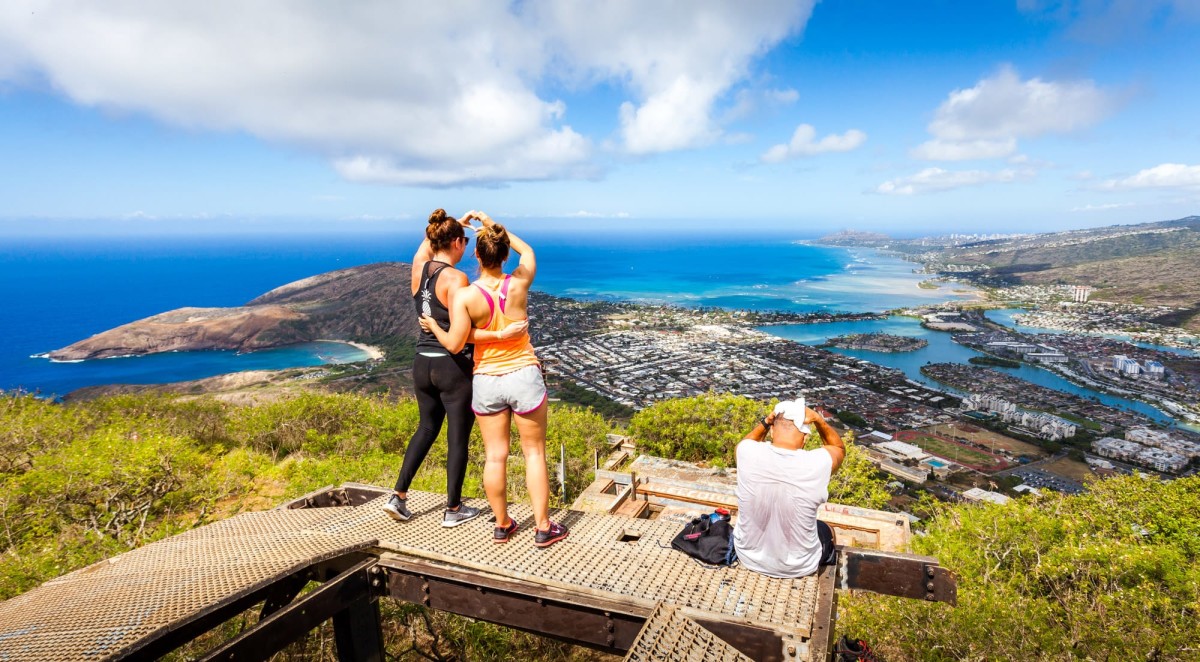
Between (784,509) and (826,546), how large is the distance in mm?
385

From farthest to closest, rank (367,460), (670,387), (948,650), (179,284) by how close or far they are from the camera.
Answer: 1. (179,284)
2. (670,387)
3. (367,460)
4. (948,650)

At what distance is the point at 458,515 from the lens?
321cm

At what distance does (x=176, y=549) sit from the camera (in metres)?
3.05

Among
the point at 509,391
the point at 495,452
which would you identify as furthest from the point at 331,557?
the point at 509,391

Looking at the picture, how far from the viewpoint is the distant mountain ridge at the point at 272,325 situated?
52.5 m

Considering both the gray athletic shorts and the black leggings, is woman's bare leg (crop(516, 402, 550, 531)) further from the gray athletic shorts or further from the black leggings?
the black leggings

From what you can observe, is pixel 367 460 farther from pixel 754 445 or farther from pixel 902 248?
pixel 902 248

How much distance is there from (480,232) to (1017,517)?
24.9 feet

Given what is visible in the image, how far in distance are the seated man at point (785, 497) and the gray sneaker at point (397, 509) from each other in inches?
76.9

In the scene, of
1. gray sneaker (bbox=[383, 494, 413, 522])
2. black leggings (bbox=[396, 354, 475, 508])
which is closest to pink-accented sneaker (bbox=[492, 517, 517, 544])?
black leggings (bbox=[396, 354, 475, 508])

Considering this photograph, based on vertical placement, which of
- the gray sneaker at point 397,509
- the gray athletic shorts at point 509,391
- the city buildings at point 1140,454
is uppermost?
the gray athletic shorts at point 509,391

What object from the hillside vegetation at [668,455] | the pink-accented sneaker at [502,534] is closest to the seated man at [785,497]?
the pink-accented sneaker at [502,534]

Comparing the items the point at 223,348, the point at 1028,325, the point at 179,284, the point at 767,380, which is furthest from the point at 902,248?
the point at 179,284

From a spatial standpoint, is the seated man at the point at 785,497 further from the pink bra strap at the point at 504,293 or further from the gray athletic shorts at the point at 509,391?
the pink bra strap at the point at 504,293
